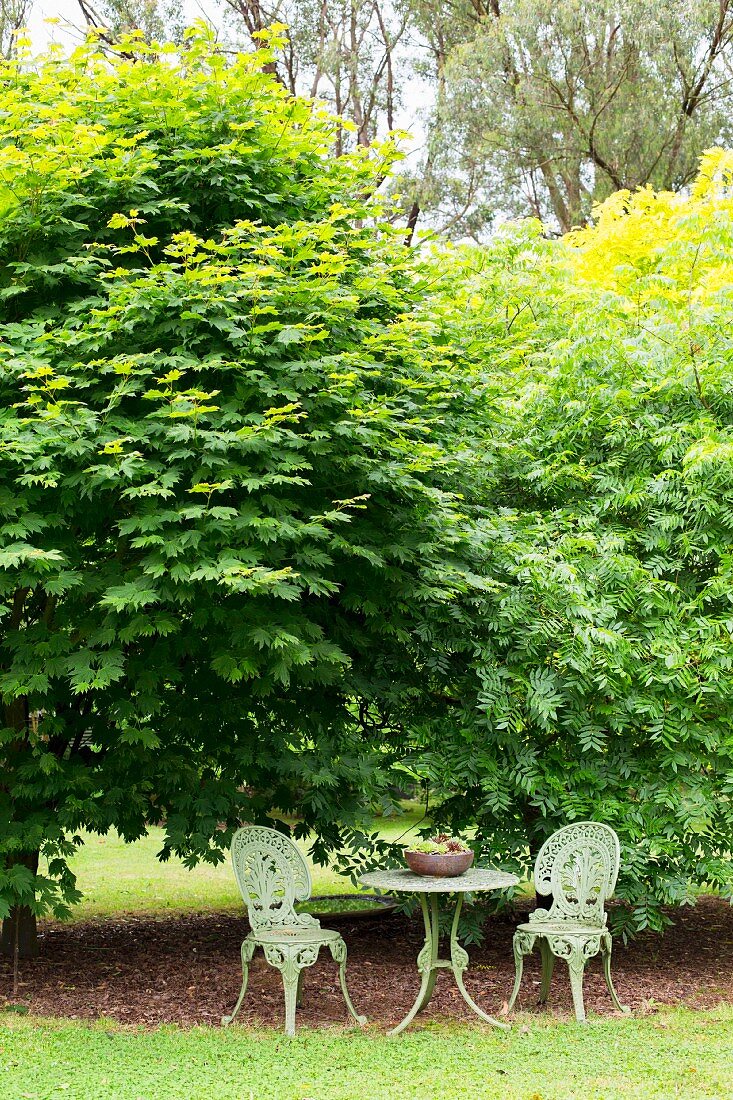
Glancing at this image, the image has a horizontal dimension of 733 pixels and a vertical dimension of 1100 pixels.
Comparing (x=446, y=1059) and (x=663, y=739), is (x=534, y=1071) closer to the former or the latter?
(x=446, y=1059)

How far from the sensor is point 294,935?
18.4 feet

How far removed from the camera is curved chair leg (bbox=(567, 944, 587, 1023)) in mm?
5732

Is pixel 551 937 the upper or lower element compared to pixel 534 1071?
upper

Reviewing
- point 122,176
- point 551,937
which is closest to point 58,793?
point 551,937

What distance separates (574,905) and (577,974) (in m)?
0.38

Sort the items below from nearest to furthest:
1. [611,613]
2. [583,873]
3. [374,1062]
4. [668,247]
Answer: [374,1062] < [583,873] < [611,613] < [668,247]

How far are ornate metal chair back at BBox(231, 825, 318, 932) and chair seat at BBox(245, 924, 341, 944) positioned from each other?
0.03 m

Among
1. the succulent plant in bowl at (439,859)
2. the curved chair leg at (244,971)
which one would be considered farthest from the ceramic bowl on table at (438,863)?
the curved chair leg at (244,971)

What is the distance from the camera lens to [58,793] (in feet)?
21.0

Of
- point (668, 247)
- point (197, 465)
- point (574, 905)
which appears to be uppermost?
point (668, 247)

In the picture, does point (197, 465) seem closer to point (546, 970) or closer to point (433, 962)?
point (433, 962)

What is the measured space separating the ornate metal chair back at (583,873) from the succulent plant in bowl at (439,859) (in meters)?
0.53

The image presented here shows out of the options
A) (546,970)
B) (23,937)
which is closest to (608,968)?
(546,970)

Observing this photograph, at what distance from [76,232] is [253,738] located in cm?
325
